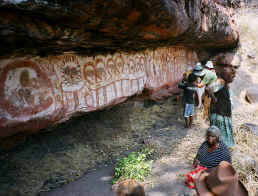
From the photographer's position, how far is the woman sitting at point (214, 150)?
227 centimetres

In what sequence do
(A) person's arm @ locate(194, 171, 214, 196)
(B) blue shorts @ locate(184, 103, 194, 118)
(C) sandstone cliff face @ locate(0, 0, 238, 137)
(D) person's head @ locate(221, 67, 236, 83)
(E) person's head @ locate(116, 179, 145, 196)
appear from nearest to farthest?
(E) person's head @ locate(116, 179, 145, 196)
(C) sandstone cliff face @ locate(0, 0, 238, 137)
(A) person's arm @ locate(194, 171, 214, 196)
(B) blue shorts @ locate(184, 103, 194, 118)
(D) person's head @ locate(221, 67, 236, 83)

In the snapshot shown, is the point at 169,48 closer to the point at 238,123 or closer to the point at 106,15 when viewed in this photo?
the point at 238,123

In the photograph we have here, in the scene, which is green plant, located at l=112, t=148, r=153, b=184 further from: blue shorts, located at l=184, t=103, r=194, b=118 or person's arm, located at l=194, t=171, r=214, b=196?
blue shorts, located at l=184, t=103, r=194, b=118

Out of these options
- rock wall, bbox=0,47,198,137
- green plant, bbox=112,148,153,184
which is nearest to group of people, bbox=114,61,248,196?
green plant, bbox=112,148,153,184

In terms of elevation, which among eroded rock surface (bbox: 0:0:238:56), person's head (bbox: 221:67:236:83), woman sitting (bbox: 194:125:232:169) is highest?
eroded rock surface (bbox: 0:0:238:56)

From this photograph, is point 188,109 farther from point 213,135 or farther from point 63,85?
point 63,85

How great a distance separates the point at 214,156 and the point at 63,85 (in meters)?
2.31

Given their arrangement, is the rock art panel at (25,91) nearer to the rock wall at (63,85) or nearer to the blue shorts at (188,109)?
the rock wall at (63,85)

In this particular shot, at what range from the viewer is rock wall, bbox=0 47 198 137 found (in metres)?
2.14

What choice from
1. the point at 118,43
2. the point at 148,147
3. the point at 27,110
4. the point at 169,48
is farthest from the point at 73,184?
the point at 169,48

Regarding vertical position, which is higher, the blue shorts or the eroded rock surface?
the eroded rock surface

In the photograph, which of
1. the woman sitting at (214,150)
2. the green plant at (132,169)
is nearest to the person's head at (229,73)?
the woman sitting at (214,150)

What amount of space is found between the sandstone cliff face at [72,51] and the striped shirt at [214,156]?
181 cm

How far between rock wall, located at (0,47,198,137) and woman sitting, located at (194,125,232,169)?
1825mm
